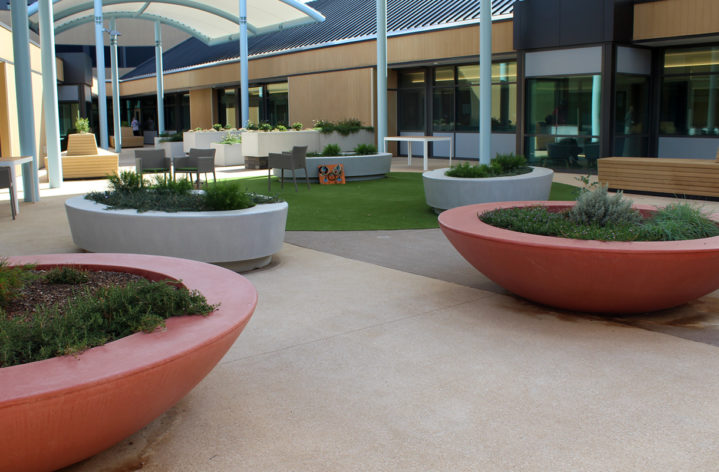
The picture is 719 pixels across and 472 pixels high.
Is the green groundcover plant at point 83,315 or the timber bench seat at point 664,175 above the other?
the timber bench seat at point 664,175

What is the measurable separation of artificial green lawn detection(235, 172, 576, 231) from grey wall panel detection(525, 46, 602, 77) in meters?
3.37

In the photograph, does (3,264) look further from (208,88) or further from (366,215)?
(208,88)

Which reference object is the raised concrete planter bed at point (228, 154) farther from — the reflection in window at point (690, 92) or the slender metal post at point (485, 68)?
the reflection in window at point (690, 92)

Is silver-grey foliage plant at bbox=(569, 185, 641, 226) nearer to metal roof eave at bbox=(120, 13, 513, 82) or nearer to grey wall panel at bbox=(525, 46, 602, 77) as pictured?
grey wall panel at bbox=(525, 46, 602, 77)

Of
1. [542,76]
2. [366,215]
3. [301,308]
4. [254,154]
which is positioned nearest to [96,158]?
[254,154]

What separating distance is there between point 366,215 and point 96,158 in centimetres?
886

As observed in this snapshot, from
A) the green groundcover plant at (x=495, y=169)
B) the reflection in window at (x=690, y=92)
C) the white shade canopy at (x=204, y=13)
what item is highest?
the white shade canopy at (x=204, y=13)

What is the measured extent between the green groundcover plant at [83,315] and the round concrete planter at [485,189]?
6317mm

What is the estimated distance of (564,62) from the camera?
50.2 ft

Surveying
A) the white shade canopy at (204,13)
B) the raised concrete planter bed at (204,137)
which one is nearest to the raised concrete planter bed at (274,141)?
the raised concrete planter bed at (204,137)

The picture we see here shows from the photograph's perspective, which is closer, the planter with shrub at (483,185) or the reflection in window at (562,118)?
the planter with shrub at (483,185)

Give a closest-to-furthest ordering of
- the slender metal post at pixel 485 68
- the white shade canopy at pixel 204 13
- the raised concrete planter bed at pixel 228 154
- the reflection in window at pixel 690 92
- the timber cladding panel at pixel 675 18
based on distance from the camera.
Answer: the timber cladding panel at pixel 675 18 → the slender metal post at pixel 485 68 → the reflection in window at pixel 690 92 → the raised concrete planter bed at pixel 228 154 → the white shade canopy at pixel 204 13

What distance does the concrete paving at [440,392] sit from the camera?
292 cm

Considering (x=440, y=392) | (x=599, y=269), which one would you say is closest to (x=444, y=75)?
(x=599, y=269)
